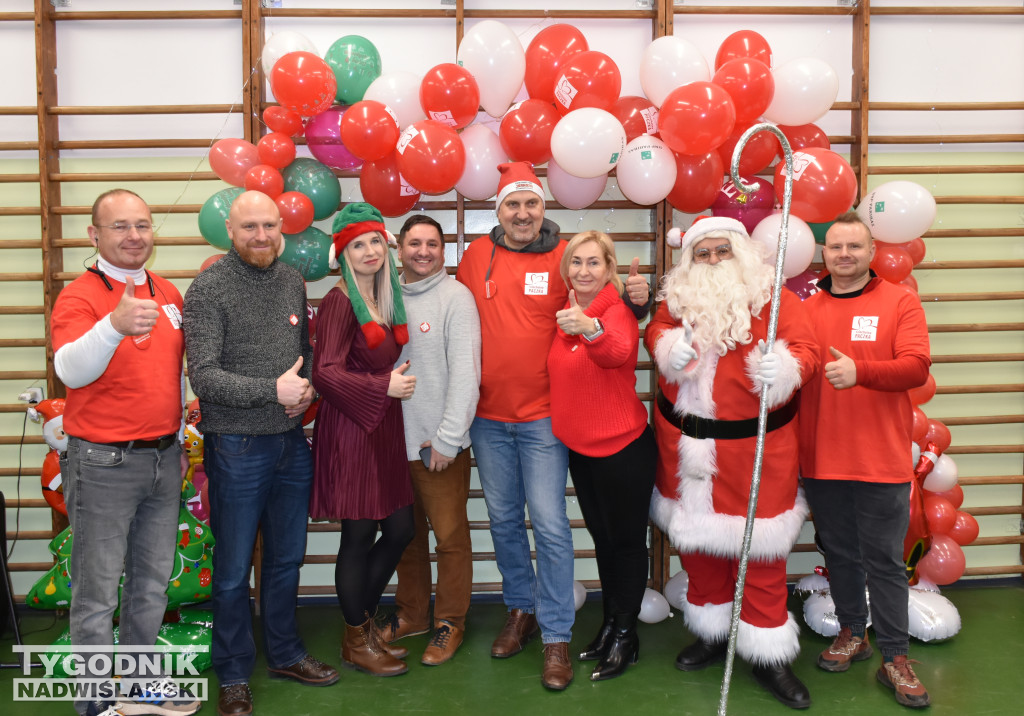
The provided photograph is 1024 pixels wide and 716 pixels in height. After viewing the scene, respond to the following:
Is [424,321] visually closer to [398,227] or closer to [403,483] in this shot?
[403,483]

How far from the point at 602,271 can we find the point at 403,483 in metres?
1.11

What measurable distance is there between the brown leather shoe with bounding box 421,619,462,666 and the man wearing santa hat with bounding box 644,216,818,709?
1037 millimetres

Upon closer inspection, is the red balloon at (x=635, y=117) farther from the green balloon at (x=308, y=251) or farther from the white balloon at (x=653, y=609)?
the white balloon at (x=653, y=609)

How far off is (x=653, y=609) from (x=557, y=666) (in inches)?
29.1

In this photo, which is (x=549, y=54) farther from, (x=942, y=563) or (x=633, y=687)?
(x=942, y=563)

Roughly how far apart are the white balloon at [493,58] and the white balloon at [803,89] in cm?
115

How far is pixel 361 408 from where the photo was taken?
97.3 inches

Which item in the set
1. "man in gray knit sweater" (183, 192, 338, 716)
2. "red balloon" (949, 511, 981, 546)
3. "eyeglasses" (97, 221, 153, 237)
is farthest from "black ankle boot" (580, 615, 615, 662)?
"eyeglasses" (97, 221, 153, 237)

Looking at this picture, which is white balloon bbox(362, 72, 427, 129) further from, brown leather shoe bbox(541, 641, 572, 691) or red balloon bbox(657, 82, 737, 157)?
brown leather shoe bbox(541, 641, 572, 691)

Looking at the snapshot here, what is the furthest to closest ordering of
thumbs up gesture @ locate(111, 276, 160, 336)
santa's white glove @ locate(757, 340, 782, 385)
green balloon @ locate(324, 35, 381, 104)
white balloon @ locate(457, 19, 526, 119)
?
1. green balloon @ locate(324, 35, 381, 104)
2. white balloon @ locate(457, 19, 526, 119)
3. santa's white glove @ locate(757, 340, 782, 385)
4. thumbs up gesture @ locate(111, 276, 160, 336)

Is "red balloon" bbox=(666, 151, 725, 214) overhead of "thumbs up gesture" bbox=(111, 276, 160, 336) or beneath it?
overhead

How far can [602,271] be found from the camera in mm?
2578

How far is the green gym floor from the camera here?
2559 millimetres

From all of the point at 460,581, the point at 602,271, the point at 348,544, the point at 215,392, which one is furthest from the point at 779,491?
the point at 215,392
